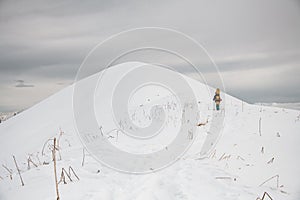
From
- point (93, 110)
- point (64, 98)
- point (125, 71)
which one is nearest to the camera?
point (93, 110)

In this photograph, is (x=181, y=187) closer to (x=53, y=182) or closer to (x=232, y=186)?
(x=232, y=186)

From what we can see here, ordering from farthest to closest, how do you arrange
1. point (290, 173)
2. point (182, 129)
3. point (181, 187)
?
point (182, 129) → point (290, 173) → point (181, 187)

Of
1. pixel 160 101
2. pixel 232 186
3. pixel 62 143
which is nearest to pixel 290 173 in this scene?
pixel 232 186

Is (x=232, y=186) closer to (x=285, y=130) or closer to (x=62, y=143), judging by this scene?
(x=285, y=130)

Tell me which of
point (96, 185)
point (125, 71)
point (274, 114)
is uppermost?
point (125, 71)

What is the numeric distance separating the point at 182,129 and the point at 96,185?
387 centimetres

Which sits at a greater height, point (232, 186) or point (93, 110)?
point (93, 110)

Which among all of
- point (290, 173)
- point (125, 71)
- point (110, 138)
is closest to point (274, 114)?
point (290, 173)

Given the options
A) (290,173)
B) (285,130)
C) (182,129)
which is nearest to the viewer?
(290,173)

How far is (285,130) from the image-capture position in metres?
6.14

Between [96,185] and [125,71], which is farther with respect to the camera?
[125,71]

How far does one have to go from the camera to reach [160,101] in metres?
10.7

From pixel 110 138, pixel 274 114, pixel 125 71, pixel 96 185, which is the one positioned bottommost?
pixel 96 185

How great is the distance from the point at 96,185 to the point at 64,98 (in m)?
8.90
